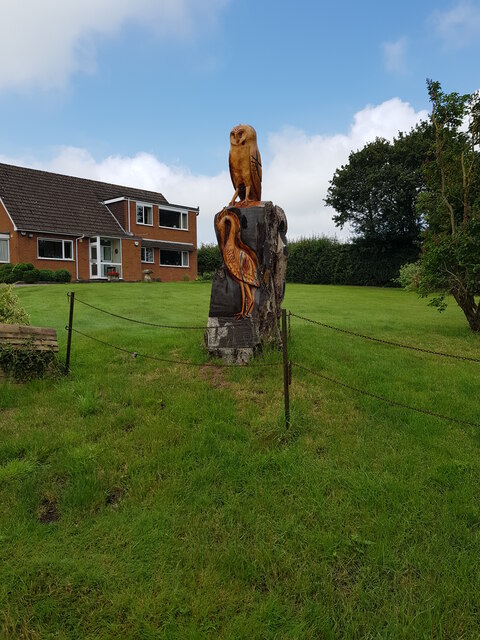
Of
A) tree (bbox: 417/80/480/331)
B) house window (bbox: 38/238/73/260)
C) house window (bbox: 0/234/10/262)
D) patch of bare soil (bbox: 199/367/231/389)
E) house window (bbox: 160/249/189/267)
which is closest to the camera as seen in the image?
patch of bare soil (bbox: 199/367/231/389)

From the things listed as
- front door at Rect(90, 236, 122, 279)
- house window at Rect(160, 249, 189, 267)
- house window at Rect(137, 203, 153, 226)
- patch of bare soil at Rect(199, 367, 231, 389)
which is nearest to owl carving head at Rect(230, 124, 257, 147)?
patch of bare soil at Rect(199, 367, 231, 389)

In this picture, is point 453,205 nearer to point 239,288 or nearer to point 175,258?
point 239,288

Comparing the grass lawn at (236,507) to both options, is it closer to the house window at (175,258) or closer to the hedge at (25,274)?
the hedge at (25,274)

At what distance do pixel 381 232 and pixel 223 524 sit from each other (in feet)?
97.7

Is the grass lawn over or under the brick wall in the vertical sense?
under

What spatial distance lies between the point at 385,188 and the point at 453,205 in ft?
70.1

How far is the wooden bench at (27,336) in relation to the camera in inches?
226

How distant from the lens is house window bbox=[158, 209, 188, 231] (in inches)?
1163

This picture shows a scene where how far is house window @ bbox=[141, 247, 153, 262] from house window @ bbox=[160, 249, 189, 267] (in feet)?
3.73

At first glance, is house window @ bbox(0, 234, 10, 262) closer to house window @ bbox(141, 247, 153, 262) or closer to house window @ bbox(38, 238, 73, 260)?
house window @ bbox(38, 238, 73, 260)

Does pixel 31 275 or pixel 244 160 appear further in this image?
pixel 31 275

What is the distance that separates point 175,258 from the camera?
29.8 meters

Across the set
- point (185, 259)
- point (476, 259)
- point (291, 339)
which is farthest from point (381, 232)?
point (291, 339)

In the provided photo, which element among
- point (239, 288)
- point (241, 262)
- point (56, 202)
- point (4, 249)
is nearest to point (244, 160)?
point (241, 262)
